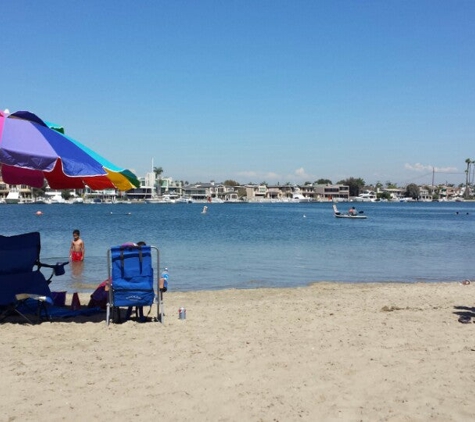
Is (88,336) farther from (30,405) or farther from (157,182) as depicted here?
(157,182)

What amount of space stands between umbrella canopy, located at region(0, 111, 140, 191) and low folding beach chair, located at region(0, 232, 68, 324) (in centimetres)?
95

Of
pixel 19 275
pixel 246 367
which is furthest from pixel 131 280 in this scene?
pixel 246 367

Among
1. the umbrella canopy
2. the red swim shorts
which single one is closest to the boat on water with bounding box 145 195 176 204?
the red swim shorts

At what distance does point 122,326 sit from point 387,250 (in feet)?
64.9

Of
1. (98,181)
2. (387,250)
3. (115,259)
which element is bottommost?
(387,250)

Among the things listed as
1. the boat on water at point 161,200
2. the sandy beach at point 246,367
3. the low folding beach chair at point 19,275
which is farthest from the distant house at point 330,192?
the low folding beach chair at point 19,275

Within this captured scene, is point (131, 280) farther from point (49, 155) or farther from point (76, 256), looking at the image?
point (76, 256)

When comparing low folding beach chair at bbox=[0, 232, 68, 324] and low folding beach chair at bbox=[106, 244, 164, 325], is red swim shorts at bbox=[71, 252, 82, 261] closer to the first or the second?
low folding beach chair at bbox=[0, 232, 68, 324]

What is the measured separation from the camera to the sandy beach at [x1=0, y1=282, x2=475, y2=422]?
160 inches

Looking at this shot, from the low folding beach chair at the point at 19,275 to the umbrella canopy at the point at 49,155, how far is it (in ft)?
3.13

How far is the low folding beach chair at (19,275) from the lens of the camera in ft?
22.3

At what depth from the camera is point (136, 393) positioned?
14.4 ft

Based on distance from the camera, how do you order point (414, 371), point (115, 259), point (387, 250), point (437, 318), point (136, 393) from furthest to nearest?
point (387, 250), point (437, 318), point (115, 259), point (414, 371), point (136, 393)

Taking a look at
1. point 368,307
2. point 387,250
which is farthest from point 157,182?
point 368,307
